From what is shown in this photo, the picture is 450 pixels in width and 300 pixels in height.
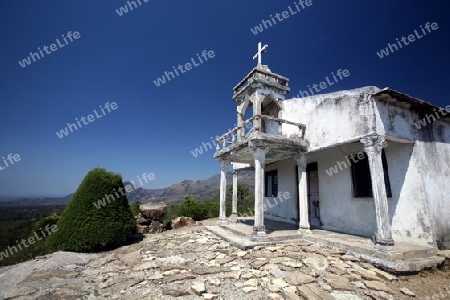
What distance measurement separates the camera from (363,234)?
8586 millimetres

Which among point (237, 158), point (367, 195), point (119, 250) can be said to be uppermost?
point (237, 158)

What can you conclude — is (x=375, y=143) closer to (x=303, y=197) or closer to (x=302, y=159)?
(x=302, y=159)

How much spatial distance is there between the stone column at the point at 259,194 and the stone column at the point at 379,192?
3.42 meters

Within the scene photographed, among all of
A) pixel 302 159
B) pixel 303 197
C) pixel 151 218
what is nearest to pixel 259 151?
pixel 302 159

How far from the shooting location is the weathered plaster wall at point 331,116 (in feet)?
23.4

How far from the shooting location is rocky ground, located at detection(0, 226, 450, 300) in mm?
4633

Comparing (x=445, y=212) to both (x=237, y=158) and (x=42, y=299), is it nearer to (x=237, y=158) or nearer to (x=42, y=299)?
(x=237, y=158)

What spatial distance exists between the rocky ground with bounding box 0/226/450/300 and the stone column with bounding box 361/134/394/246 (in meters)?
0.93

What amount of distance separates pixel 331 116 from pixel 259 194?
3947 millimetres

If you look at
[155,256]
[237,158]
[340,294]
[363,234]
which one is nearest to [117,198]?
[155,256]

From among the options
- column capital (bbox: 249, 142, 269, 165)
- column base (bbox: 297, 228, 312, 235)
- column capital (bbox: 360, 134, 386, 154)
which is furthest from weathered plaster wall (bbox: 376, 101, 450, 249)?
column capital (bbox: 249, 142, 269, 165)

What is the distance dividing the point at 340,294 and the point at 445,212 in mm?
5721

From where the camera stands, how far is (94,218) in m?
8.41

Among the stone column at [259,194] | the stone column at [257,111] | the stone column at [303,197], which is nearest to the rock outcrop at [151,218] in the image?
the stone column at [259,194]
